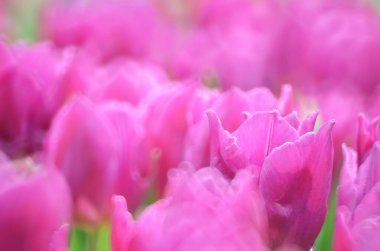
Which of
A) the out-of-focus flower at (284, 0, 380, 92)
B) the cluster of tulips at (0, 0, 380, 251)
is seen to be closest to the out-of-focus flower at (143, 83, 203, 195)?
the cluster of tulips at (0, 0, 380, 251)

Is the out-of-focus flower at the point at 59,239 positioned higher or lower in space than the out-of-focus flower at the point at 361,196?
lower

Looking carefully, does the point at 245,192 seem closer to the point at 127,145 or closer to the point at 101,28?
the point at 127,145

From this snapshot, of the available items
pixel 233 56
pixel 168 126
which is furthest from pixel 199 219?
pixel 233 56

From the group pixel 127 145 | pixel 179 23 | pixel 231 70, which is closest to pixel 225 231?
pixel 127 145

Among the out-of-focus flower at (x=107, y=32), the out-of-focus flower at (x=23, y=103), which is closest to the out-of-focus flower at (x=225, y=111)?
the out-of-focus flower at (x=23, y=103)

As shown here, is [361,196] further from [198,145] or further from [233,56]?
[233,56]

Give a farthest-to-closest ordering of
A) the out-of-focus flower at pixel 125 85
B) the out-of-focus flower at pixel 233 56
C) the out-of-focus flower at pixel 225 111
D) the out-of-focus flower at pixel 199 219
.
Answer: the out-of-focus flower at pixel 233 56
the out-of-focus flower at pixel 125 85
the out-of-focus flower at pixel 225 111
the out-of-focus flower at pixel 199 219

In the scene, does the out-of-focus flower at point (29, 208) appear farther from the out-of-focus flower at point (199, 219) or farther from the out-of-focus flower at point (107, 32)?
the out-of-focus flower at point (107, 32)

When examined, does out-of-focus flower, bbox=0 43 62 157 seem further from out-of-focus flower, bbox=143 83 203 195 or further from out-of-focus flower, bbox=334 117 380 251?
out-of-focus flower, bbox=334 117 380 251
